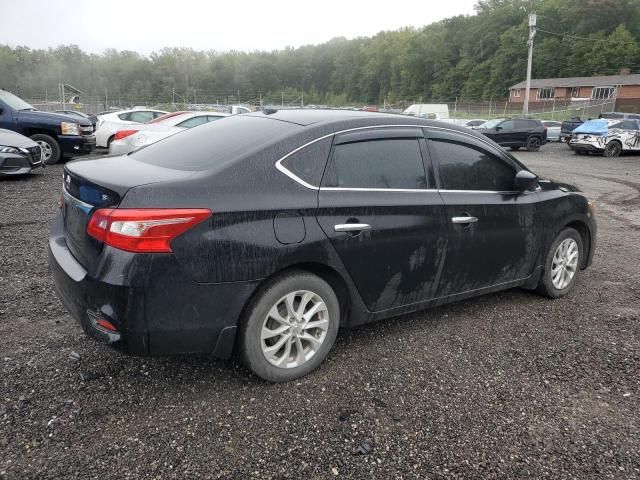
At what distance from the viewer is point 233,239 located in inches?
103

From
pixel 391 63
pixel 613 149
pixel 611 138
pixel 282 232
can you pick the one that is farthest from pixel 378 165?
pixel 391 63

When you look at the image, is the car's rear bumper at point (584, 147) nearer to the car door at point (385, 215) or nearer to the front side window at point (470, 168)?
the front side window at point (470, 168)

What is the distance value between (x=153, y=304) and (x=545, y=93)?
254 ft

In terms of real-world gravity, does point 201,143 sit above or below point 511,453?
above

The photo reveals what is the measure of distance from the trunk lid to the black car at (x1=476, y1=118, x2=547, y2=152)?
73.9 feet

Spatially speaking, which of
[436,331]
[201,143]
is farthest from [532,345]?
[201,143]

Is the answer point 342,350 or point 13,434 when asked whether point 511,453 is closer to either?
point 342,350

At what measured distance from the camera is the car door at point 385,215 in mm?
3029

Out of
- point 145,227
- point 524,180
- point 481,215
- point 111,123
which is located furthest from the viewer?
point 111,123

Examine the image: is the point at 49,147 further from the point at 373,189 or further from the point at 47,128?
the point at 373,189

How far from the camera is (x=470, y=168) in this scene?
3.78 metres

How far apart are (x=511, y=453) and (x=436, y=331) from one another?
135 cm

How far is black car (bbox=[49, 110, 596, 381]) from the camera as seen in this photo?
2525 mm

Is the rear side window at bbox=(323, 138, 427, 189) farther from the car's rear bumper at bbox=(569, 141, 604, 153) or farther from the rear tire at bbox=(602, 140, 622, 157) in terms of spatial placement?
the rear tire at bbox=(602, 140, 622, 157)
